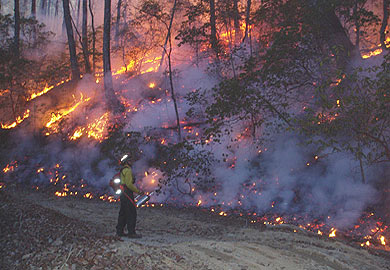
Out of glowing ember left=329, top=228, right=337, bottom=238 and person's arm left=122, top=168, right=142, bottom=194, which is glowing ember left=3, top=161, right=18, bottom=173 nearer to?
person's arm left=122, top=168, right=142, bottom=194

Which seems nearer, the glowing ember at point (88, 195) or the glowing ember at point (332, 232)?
the glowing ember at point (332, 232)

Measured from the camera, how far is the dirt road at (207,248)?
15.7 feet

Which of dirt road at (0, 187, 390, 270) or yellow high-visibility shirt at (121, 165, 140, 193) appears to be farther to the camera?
yellow high-visibility shirt at (121, 165, 140, 193)

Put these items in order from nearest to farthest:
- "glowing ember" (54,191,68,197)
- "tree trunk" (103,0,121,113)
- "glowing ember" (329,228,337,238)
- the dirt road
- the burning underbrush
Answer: the dirt road, "glowing ember" (329,228,337,238), the burning underbrush, "glowing ember" (54,191,68,197), "tree trunk" (103,0,121,113)

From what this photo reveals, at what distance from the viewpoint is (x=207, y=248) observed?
5.71m

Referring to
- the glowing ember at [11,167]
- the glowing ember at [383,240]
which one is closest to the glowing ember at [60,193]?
the glowing ember at [11,167]

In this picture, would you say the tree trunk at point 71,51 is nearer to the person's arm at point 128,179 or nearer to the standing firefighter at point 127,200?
the standing firefighter at point 127,200


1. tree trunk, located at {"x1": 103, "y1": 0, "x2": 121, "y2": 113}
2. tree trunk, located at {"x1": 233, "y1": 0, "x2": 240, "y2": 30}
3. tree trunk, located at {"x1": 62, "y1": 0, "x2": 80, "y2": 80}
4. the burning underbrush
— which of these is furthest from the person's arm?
tree trunk, located at {"x1": 62, "y1": 0, "x2": 80, "y2": 80}

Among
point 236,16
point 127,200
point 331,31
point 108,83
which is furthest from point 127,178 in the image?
point 236,16

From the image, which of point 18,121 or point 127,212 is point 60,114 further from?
point 127,212

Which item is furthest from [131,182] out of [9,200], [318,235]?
[318,235]

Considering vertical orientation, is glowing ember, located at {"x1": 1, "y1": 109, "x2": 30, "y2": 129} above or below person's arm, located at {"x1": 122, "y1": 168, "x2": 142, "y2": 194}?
above

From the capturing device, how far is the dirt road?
188 inches

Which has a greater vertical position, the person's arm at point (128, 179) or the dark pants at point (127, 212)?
the person's arm at point (128, 179)
